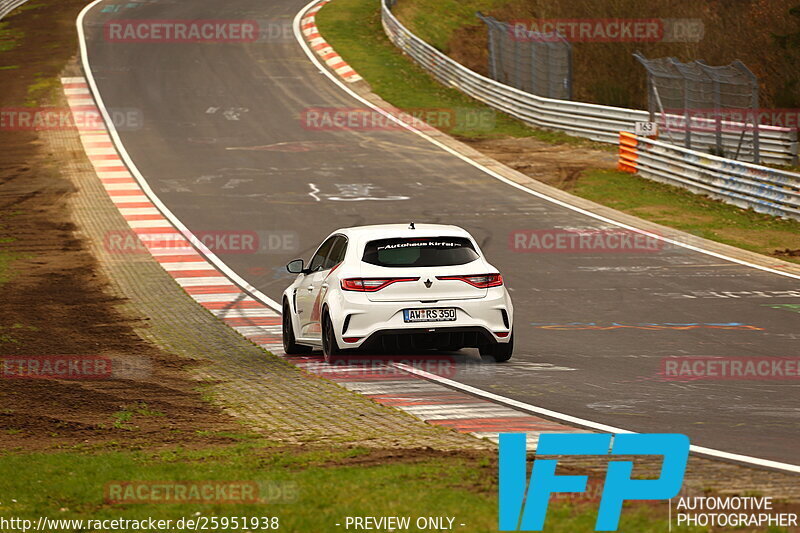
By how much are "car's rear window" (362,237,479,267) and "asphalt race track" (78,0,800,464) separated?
126 centimetres

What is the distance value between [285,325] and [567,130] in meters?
23.3

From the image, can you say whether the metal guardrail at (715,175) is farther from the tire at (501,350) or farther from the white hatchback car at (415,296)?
the white hatchback car at (415,296)

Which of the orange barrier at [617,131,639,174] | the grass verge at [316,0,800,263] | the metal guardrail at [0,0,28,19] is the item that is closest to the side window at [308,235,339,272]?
the grass verge at [316,0,800,263]

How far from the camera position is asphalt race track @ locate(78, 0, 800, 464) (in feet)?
37.5

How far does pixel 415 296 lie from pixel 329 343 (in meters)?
1.27

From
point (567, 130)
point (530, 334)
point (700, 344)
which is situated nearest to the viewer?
point (700, 344)

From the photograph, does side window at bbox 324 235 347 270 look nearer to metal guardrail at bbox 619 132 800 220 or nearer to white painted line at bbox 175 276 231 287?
white painted line at bbox 175 276 231 287

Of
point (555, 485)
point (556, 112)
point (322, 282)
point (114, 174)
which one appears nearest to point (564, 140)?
point (556, 112)

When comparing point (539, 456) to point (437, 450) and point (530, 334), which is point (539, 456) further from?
point (530, 334)

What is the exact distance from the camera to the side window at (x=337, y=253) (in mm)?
13648

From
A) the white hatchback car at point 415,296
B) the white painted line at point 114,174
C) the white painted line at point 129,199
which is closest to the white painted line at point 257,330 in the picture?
the white hatchback car at point 415,296

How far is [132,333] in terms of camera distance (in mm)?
16531

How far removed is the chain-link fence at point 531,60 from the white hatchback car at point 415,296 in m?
25.5

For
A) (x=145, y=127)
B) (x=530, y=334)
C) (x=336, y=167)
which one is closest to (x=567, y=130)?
(x=336, y=167)
